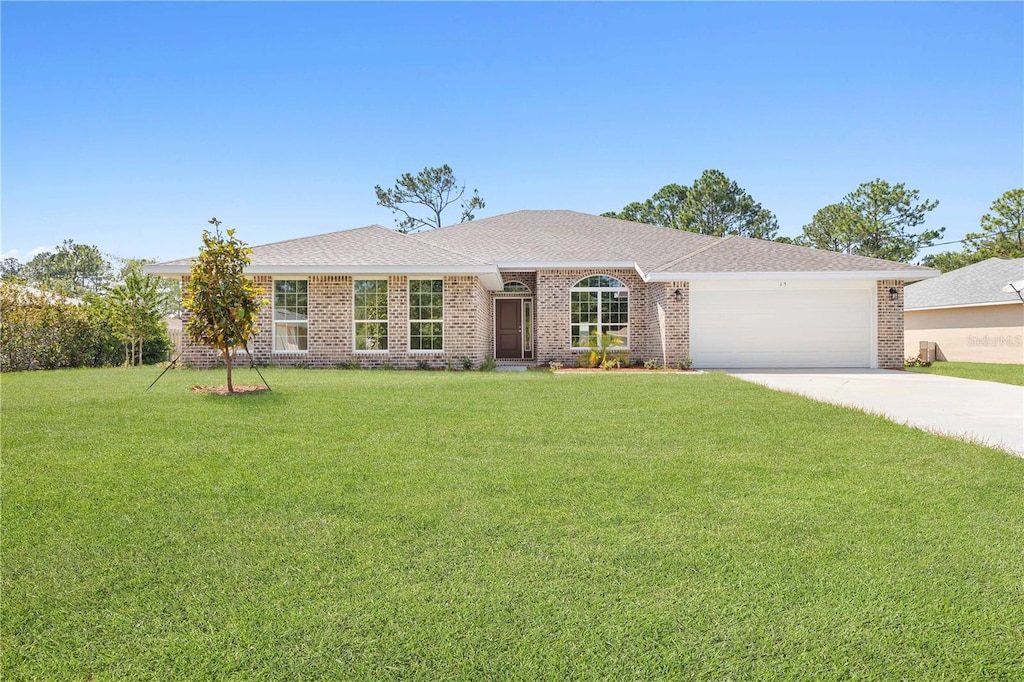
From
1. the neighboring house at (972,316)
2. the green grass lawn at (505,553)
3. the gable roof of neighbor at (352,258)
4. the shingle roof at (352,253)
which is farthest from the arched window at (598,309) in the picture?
the neighboring house at (972,316)

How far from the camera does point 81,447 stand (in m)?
5.68

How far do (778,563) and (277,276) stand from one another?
14.2 metres

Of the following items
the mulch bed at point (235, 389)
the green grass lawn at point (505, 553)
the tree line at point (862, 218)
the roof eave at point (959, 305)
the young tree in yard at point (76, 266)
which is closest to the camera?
the green grass lawn at point (505, 553)

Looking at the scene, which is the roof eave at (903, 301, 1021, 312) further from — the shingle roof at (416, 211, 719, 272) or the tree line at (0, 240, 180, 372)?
the tree line at (0, 240, 180, 372)

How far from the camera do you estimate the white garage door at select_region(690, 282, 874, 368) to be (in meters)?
15.6

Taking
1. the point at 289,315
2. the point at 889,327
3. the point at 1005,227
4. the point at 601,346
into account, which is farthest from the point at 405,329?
the point at 1005,227

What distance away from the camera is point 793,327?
51.5 feet

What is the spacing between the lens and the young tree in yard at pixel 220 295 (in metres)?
9.22

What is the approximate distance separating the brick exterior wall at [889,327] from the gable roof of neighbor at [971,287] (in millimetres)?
6493

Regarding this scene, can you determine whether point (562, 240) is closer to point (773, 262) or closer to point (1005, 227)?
point (773, 262)

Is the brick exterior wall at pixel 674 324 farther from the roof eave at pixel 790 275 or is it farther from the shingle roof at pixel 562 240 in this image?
the shingle roof at pixel 562 240

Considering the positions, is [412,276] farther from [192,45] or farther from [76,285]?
[76,285]

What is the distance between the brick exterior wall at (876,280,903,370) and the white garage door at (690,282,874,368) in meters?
0.26

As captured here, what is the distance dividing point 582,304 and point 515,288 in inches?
92.2
